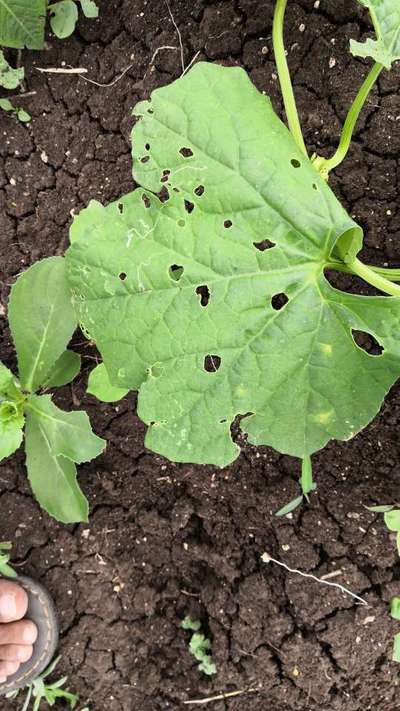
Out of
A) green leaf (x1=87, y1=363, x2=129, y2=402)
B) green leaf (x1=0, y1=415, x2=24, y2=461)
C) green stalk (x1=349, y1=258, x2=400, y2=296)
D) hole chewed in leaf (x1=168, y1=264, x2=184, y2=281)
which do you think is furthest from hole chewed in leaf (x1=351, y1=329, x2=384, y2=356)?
green leaf (x1=0, y1=415, x2=24, y2=461)

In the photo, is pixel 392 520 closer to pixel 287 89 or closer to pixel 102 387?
pixel 102 387

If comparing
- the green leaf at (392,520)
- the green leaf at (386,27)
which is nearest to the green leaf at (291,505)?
the green leaf at (392,520)

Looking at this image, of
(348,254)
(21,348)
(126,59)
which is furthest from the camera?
(126,59)

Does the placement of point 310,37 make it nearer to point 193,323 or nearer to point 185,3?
point 185,3

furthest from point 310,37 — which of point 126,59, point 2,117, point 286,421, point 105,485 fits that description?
point 105,485

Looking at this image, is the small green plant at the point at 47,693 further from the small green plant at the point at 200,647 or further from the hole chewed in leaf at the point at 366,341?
the hole chewed in leaf at the point at 366,341

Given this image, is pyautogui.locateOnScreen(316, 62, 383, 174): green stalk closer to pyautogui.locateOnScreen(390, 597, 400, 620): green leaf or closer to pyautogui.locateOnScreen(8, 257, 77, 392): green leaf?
pyautogui.locateOnScreen(8, 257, 77, 392): green leaf
